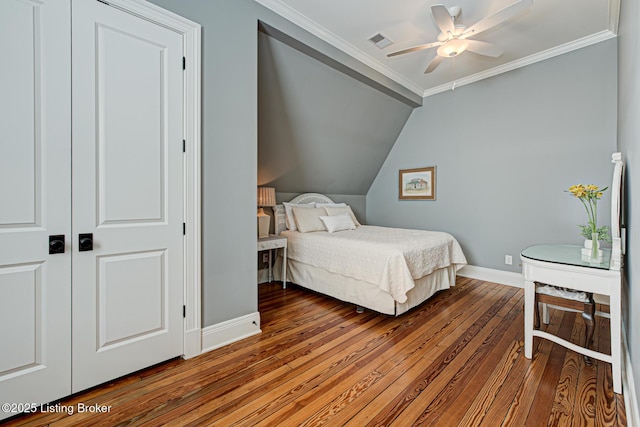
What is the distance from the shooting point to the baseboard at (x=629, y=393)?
1333 millimetres

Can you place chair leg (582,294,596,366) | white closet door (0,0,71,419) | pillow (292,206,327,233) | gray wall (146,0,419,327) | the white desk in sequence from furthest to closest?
pillow (292,206,327,233) < gray wall (146,0,419,327) < chair leg (582,294,596,366) < the white desk < white closet door (0,0,71,419)

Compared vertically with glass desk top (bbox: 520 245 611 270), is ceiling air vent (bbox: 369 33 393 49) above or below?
above

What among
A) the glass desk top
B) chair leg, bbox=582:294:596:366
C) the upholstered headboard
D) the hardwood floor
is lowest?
the hardwood floor

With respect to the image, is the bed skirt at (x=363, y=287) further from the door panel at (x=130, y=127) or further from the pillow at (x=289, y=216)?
the door panel at (x=130, y=127)

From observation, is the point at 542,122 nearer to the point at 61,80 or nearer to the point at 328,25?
the point at 328,25

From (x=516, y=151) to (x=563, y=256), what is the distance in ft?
7.28

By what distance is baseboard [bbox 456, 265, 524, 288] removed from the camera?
12.2 feet

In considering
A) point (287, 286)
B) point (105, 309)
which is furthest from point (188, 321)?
point (287, 286)

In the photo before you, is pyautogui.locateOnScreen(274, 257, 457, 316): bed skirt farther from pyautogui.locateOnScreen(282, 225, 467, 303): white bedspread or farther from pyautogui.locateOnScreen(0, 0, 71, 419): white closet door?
pyautogui.locateOnScreen(0, 0, 71, 419): white closet door

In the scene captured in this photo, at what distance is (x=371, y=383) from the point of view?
71.0 inches

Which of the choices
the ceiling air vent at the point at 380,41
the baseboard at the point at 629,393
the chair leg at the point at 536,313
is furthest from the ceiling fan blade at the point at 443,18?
the baseboard at the point at 629,393

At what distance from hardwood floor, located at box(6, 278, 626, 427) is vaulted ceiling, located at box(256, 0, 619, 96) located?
2.65 metres

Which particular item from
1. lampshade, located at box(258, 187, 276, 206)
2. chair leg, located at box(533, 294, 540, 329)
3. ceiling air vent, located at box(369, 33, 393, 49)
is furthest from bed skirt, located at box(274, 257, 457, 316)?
ceiling air vent, located at box(369, 33, 393, 49)

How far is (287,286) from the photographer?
3.86 m
